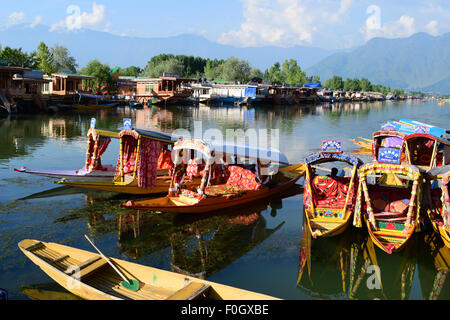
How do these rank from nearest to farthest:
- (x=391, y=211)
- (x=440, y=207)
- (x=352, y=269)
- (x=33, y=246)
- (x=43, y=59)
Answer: (x=33, y=246) < (x=352, y=269) < (x=440, y=207) < (x=391, y=211) < (x=43, y=59)

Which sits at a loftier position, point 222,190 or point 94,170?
point 94,170

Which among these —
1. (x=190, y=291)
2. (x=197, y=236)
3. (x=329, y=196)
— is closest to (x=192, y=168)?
(x=197, y=236)

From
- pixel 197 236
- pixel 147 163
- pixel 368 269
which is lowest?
pixel 368 269

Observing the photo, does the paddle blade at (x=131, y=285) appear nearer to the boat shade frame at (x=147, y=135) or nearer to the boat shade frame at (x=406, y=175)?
the boat shade frame at (x=406, y=175)

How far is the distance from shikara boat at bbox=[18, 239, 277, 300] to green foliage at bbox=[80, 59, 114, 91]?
60381 mm

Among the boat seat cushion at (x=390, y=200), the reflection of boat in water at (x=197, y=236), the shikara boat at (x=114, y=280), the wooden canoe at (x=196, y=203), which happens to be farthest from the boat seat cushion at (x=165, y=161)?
the boat seat cushion at (x=390, y=200)

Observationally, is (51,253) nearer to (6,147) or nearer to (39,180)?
(39,180)

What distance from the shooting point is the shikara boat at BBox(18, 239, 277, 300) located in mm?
7223

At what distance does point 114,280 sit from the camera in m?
8.10

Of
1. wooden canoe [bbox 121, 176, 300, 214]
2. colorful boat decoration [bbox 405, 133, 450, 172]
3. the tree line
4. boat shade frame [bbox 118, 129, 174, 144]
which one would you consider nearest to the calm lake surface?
wooden canoe [bbox 121, 176, 300, 214]

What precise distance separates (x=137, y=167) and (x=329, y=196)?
6.71 metres

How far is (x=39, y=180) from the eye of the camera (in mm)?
16750

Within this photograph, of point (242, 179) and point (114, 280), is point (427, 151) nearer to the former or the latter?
point (242, 179)

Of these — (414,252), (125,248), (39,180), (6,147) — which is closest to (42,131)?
(6,147)
